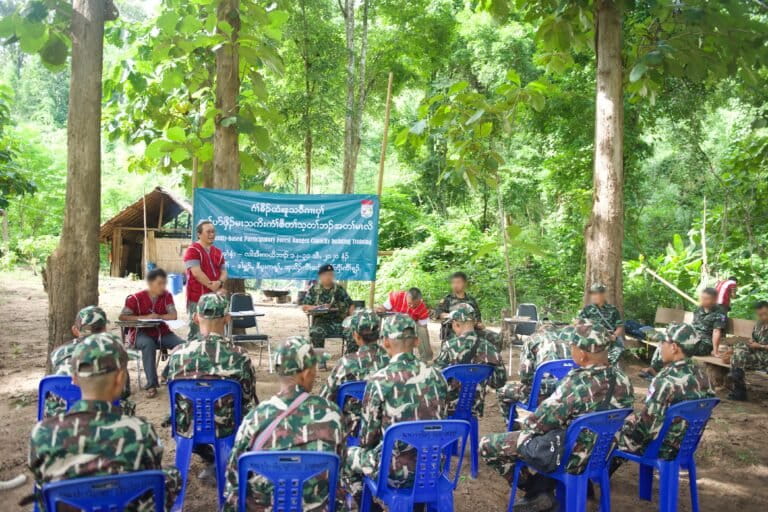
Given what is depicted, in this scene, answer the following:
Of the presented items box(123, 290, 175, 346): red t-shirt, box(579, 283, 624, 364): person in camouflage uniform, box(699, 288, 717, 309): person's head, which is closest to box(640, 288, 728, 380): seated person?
box(699, 288, 717, 309): person's head

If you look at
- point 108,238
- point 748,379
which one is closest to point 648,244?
point 748,379

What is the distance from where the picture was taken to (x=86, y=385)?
7.84 ft

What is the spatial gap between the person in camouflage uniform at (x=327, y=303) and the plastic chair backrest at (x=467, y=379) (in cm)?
350

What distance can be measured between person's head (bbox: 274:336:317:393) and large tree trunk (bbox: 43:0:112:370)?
3.26 meters

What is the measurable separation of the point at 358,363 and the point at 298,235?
4517mm

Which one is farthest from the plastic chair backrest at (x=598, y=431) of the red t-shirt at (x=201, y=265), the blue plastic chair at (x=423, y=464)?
the red t-shirt at (x=201, y=265)

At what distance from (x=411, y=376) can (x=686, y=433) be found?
184 centimetres

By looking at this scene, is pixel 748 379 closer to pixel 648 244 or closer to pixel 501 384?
pixel 501 384

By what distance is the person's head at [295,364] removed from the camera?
263cm

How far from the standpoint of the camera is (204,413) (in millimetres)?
3625

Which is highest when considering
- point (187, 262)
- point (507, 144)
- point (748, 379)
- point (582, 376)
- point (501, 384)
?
point (507, 144)

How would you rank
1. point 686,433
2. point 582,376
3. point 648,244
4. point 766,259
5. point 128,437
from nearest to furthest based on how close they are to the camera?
point 128,437 < point 582,376 < point 686,433 < point 766,259 < point 648,244

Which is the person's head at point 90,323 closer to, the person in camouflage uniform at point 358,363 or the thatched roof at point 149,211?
the person in camouflage uniform at point 358,363

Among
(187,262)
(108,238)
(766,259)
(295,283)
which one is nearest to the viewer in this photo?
(187,262)
